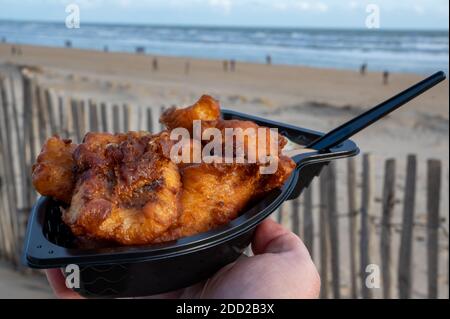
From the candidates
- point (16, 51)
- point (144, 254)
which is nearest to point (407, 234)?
point (144, 254)

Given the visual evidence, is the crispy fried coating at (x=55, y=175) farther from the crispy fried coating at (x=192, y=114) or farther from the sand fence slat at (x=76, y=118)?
the sand fence slat at (x=76, y=118)

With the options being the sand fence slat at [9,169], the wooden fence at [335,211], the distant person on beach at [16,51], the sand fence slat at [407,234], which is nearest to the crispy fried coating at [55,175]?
the wooden fence at [335,211]

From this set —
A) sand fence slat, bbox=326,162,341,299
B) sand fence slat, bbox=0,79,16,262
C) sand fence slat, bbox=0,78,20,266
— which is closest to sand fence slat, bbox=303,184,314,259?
sand fence slat, bbox=326,162,341,299

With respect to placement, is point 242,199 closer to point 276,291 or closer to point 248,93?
point 276,291

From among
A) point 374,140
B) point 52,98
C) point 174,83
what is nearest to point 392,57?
point 174,83

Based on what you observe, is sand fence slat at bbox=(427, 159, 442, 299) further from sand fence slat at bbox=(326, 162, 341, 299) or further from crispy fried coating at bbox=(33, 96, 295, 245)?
crispy fried coating at bbox=(33, 96, 295, 245)

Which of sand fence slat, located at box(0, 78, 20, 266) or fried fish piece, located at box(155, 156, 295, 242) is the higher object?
fried fish piece, located at box(155, 156, 295, 242)
